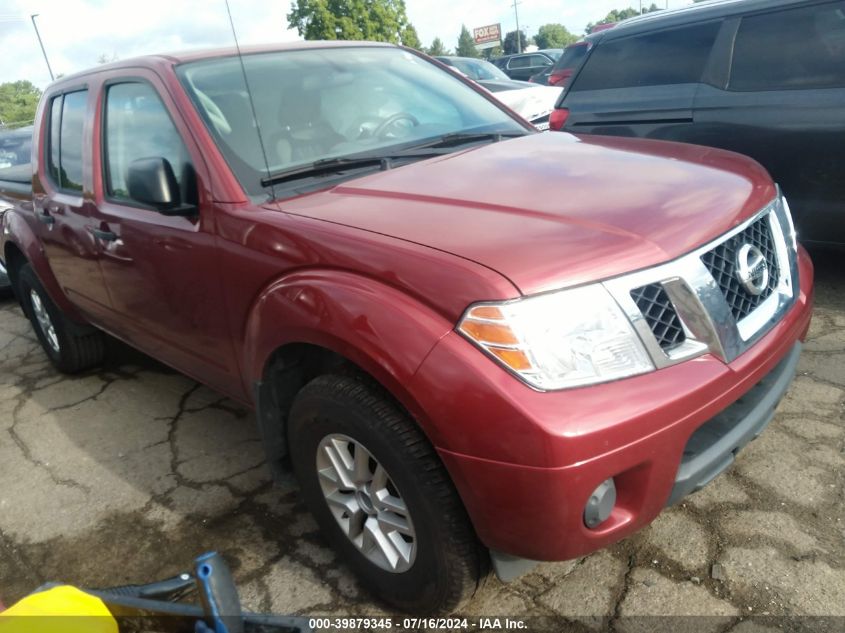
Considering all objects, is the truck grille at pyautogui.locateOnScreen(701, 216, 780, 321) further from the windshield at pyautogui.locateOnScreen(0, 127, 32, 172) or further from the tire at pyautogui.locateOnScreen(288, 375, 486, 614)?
the windshield at pyautogui.locateOnScreen(0, 127, 32, 172)

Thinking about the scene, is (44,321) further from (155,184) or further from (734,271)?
(734,271)

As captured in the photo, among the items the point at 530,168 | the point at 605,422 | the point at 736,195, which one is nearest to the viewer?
the point at 605,422

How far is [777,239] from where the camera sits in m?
2.19

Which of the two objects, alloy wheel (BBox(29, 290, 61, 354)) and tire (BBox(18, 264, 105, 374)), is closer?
tire (BBox(18, 264, 105, 374))

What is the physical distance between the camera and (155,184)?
2322 millimetres

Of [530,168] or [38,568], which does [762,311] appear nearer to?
[530,168]

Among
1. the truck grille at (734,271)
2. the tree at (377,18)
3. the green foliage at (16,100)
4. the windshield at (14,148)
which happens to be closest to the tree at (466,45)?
the tree at (377,18)

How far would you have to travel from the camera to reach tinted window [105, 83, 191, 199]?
2.55 metres

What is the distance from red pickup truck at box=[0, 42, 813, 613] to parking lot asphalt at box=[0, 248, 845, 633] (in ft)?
1.14

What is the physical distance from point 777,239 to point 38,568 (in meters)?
2.76

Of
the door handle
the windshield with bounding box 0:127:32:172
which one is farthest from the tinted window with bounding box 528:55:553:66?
the door handle

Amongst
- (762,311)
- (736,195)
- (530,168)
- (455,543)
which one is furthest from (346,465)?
(736,195)

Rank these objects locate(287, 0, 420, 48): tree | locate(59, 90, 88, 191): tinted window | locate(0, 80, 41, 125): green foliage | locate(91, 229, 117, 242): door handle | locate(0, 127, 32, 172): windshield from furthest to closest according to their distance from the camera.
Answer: locate(0, 80, 41, 125): green foliage → locate(287, 0, 420, 48): tree → locate(0, 127, 32, 172): windshield → locate(59, 90, 88, 191): tinted window → locate(91, 229, 117, 242): door handle

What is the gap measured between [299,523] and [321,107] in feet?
5.13
